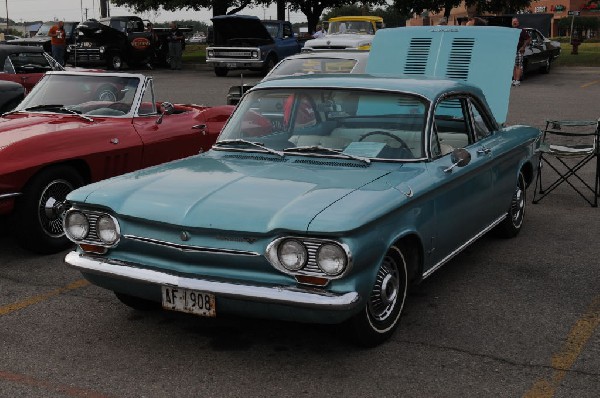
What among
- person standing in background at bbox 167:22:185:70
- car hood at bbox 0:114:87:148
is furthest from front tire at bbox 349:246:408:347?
person standing in background at bbox 167:22:185:70

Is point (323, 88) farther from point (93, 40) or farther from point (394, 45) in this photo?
point (93, 40)

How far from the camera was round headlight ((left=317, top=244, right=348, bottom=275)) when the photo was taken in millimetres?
3945

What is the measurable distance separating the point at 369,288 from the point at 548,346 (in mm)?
1186

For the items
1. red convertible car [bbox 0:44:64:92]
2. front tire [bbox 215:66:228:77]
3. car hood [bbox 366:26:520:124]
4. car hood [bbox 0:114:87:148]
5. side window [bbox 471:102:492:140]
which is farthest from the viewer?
front tire [bbox 215:66:228:77]

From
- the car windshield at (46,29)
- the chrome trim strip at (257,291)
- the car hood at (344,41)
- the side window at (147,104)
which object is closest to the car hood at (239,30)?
the car hood at (344,41)

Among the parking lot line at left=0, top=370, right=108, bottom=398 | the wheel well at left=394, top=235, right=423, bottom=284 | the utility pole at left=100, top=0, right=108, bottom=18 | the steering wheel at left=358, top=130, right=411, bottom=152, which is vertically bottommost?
the parking lot line at left=0, top=370, right=108, bottom=398

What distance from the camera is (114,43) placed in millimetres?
27734

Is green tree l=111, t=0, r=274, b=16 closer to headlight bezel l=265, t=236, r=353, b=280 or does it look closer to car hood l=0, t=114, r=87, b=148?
car hood l=0, t=114, r=87, b=148

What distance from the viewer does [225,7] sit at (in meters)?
37.1

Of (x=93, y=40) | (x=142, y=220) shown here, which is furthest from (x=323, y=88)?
(x=93, y=40)

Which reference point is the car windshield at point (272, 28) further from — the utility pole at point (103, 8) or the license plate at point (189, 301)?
the license plate at point (189, 301)

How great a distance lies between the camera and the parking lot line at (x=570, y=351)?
393 cm

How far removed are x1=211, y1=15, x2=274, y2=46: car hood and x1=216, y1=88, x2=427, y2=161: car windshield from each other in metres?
19.9

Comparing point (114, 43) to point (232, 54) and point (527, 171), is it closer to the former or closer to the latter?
point (232, 54)
